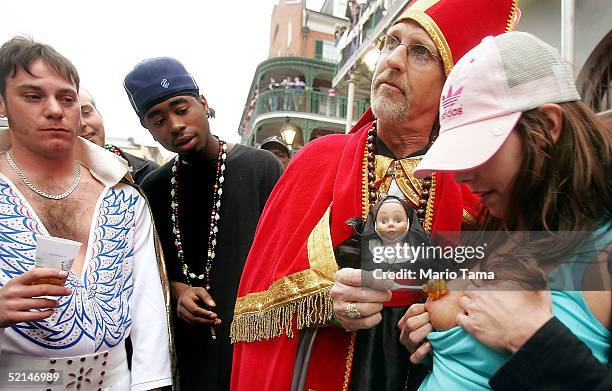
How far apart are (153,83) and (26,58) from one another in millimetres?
765

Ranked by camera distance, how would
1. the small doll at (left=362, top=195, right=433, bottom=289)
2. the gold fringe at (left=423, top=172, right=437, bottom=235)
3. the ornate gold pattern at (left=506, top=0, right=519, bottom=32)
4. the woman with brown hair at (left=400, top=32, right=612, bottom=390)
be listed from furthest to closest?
the ornate gold pattern at (left=506, top=0, right=519, bottom=32) → the gold fringe at (left=423, top=172, right=437, bottom=235) → the small doll at (left=362, top=195, right=433, bottom=289) → the woman with brown hair at (left=400, top=32, right=612, bottom=390)

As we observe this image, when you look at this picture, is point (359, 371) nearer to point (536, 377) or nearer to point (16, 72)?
point (536, 377)

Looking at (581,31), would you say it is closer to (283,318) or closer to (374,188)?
(374,188)

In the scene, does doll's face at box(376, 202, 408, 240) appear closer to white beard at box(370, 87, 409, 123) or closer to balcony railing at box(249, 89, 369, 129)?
white beard at box(370, 87, 409, 123)

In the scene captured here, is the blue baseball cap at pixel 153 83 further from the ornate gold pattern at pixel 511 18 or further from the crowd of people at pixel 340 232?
the ornate gold pattern at pixel 511 18

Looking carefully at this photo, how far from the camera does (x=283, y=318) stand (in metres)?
1.47

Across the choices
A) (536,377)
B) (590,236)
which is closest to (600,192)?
(590,236)

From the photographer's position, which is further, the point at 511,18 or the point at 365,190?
the point at 511,18

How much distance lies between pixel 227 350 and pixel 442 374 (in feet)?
5.42

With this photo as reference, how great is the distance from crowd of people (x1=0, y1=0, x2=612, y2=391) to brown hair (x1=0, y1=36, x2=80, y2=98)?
0.03 ft

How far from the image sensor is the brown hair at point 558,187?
923 millimetres

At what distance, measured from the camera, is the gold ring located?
117 cm


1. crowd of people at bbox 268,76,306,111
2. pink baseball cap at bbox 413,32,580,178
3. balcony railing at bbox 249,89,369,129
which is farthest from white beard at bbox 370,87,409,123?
crowd of people at bbox 268,76,306,111

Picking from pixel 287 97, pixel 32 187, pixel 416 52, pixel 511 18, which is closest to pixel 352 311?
pixel 416 52
